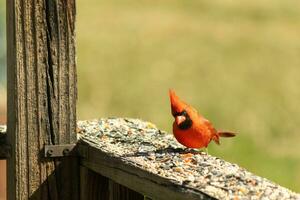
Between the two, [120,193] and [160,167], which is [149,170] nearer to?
[160,167]

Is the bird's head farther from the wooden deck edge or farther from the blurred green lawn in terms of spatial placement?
the blurred green lawn

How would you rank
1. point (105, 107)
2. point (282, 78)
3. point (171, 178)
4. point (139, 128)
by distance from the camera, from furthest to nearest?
point (282, 78)
point (105, 107)
point (139, 128)
point (171, 178)

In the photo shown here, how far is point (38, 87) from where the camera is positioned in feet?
9.09

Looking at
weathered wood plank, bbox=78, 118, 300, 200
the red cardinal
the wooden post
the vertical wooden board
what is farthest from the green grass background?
the wooden post

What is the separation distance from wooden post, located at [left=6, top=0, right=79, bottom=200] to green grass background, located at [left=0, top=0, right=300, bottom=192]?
514 centimetres

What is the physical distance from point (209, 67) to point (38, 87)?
9.86 metres

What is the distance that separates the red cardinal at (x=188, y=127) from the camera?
2924 mm

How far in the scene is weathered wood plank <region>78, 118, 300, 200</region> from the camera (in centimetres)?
221

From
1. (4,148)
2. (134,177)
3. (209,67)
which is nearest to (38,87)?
(4,148)

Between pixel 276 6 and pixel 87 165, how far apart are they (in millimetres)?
13826

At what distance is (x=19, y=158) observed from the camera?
2.77 meters

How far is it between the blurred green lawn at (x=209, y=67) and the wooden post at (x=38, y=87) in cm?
513

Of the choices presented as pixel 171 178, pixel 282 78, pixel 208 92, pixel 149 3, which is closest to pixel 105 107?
pixel 208 92

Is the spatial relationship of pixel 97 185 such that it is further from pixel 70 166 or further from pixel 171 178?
pixel 171 178
